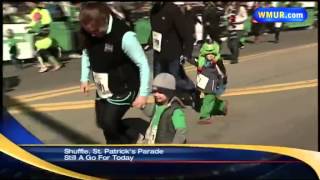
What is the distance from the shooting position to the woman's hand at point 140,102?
10.6 feet

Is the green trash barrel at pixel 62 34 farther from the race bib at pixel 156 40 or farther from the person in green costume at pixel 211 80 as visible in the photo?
the person in green costume at pixel 211 80

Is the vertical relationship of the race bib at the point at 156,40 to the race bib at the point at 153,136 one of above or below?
above

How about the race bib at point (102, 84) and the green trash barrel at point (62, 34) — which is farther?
the race bib at point (102, 84)

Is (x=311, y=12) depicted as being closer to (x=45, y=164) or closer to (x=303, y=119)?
(x=303, y=119)

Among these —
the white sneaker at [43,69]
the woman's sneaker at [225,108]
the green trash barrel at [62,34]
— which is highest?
the green trash barrel at [62,34]

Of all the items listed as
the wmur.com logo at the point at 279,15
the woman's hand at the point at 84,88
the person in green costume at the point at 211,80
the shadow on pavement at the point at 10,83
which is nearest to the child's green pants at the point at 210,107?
the person in green costume at the point at 211,80

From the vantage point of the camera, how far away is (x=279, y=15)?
323cm

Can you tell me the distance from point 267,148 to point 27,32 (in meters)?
1.61

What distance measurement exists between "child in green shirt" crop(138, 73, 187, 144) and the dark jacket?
0.18 metres

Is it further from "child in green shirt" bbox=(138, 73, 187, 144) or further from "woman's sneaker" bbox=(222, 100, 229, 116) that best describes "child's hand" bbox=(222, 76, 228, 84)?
"child in green shirt" bbox=(138, 73, 187, 144)

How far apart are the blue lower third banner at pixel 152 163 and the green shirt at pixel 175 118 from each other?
0.14 meters

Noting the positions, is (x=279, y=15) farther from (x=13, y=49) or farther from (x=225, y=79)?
(x=13, y=49)

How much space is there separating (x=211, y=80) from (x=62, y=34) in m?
0.94

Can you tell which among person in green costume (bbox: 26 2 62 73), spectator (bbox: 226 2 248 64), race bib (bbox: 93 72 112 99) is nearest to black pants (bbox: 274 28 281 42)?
spectator (bbox: 226 2 248 64)
